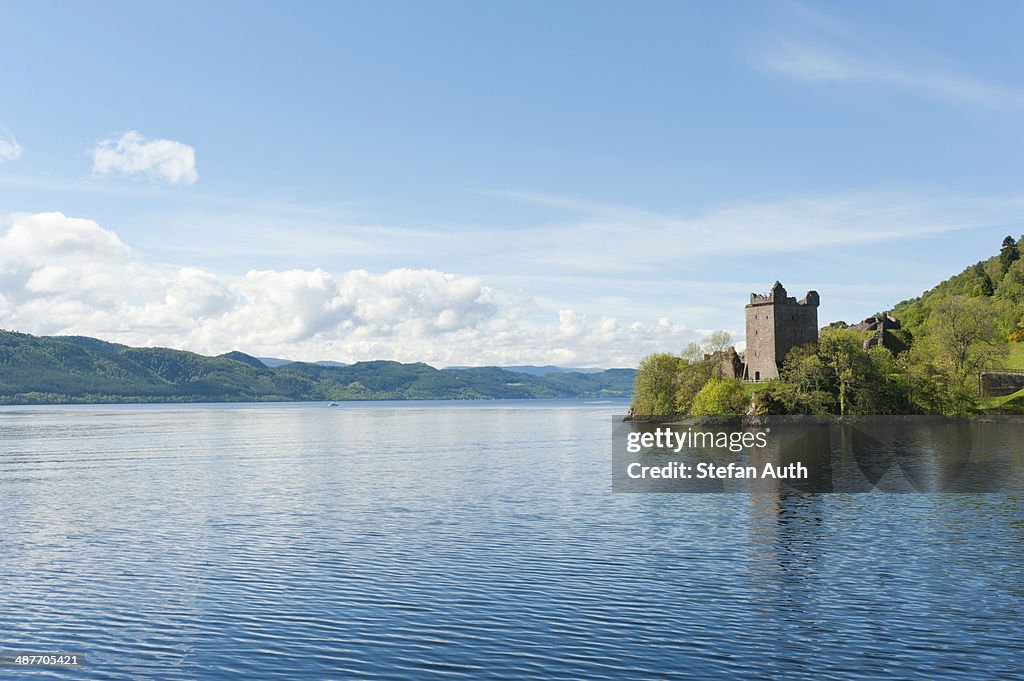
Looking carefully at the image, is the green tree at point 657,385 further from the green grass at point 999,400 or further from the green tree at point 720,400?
the green grass at point 999,400

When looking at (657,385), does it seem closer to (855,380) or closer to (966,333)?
(855,380)

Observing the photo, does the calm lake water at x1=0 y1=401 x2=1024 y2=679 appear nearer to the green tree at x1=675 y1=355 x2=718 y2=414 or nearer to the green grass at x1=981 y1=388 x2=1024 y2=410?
the green tree at x1=675 y1=355 x2=718 y2=414

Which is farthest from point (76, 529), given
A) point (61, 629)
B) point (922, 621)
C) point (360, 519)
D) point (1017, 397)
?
point (1017, 397)

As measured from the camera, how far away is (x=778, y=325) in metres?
151

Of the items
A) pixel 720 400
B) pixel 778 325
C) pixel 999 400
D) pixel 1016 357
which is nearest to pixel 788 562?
pixel 720 400

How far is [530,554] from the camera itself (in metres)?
38.8

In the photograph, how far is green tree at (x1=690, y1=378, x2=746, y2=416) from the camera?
136m

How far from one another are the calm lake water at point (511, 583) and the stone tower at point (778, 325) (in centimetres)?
9630

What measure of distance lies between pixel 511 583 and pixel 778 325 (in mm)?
127736

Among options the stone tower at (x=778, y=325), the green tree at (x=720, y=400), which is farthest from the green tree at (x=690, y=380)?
the stone tower at (x=778, y=325)

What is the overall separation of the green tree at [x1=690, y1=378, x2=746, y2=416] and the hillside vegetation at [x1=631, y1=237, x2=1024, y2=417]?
16 centimetres

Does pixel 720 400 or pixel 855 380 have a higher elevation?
pixel 855 380

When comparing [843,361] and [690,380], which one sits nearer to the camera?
[843,361]

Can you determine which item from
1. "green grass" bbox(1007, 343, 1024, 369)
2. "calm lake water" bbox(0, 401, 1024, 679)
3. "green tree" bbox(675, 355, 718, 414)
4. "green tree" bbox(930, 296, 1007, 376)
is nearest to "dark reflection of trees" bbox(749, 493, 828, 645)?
"calm lake water" bbox(0, 401, 1024, 679)
